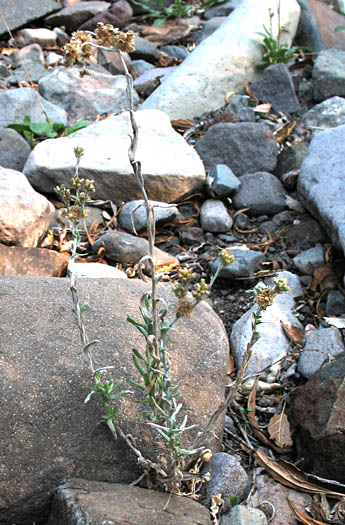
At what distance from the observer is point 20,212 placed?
3.29 meters

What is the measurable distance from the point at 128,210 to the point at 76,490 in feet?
6.97

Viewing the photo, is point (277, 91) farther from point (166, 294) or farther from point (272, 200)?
point (166, 294)

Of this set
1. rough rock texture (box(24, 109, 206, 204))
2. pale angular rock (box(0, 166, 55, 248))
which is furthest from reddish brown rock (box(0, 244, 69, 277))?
rough rock texture (box(24, 109, 206, 204))

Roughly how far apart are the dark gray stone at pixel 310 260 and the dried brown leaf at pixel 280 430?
1036mm

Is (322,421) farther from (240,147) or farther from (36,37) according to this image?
(36,37)

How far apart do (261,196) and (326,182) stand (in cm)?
51

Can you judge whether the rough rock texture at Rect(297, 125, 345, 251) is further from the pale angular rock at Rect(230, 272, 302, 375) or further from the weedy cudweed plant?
the weedy cudweed plant

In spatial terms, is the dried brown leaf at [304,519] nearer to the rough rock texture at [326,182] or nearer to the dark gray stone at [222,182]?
the rough rock texture at [326,182]

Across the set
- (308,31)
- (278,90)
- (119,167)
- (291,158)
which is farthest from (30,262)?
(308,31)

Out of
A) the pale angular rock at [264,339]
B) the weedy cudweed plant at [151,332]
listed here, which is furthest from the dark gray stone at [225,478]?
the pale angular rock at [264,339]

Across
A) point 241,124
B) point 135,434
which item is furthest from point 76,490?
→ point 241,124

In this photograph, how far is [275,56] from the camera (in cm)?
540

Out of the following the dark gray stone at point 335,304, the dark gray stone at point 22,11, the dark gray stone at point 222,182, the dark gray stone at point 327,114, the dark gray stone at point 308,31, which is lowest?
the dark gray stone at point 335,304

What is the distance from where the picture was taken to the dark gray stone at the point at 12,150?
4.17 meters
